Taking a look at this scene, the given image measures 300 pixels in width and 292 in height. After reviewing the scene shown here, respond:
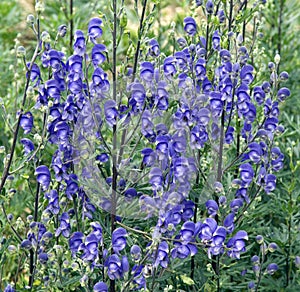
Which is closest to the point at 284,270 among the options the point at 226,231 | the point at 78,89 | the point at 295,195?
the point at 295,195

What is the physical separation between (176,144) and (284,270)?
1.37 meters

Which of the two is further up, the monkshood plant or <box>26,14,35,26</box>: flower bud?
<box>26,14,35,26</box>: flower bud

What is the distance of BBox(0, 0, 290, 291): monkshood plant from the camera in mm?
2641

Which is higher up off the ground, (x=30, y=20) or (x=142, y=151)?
(x=30, y=20)

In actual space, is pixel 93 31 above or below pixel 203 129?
above

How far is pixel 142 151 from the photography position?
2.72 meters

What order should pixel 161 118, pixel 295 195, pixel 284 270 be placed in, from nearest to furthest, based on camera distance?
1. pixel 161 118
2. pixel 295 195
3. pixel 284 270

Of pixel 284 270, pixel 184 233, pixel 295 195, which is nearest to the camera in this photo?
pixel 184 233

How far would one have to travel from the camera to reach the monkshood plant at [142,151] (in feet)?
8.66

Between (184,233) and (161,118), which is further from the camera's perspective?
(161,118)

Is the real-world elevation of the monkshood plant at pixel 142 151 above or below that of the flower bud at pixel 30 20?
below

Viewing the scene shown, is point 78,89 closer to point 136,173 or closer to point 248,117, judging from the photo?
point 136,173

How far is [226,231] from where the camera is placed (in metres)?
2.75

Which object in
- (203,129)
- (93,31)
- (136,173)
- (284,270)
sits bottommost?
(284,270)
